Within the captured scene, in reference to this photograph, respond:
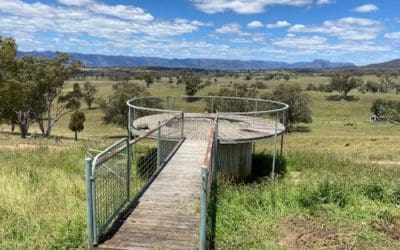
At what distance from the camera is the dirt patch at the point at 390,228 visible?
255 inches

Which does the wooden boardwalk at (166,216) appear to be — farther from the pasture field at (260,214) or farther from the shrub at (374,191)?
the shrub at (374,191)

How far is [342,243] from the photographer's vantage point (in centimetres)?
615

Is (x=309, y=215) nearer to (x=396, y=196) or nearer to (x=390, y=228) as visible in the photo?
(x=390, y=228)

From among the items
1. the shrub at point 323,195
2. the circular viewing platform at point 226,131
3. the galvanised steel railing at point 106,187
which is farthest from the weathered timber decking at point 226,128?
the galvanised steel railing at point 106,187

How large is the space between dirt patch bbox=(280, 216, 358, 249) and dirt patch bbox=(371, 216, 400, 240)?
41cm

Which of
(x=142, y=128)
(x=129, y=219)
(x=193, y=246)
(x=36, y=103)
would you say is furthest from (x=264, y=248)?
(x=36, y=103)

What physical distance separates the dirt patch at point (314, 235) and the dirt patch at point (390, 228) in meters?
0.41

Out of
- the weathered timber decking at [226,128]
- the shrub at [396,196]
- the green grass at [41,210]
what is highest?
the weathered timber decking at [226,128]

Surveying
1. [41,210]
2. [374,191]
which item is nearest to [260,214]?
[374,191]

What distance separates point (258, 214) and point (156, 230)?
1.78 meters

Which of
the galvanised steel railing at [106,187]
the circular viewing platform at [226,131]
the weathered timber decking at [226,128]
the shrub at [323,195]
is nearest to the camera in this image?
the galvanised steel railing at [106,187]

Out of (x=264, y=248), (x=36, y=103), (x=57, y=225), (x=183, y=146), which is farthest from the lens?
(x=36, y=103)

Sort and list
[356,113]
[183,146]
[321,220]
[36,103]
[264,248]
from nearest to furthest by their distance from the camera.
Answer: [264,248] < [321,220] < [183,146] < [36,103] < [356,113]

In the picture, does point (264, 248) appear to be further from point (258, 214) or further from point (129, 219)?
point (129, 219)
